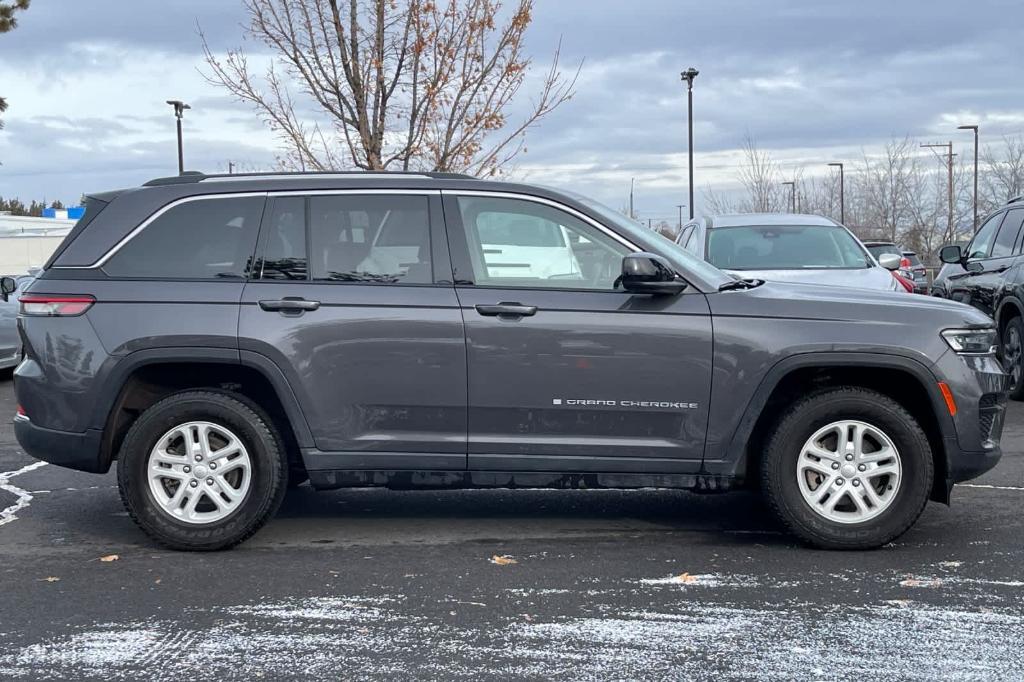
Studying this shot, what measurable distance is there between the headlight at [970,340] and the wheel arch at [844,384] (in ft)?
0.67

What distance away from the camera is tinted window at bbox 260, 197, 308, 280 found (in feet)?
19.0

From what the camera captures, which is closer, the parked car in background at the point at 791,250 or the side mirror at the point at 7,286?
the parked car in background at the point at 791,250

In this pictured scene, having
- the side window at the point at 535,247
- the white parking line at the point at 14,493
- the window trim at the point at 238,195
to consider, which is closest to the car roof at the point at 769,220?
the side window at the point at 535,247

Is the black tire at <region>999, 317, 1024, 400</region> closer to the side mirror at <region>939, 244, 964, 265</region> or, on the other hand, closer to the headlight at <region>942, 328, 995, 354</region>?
the side mirror at <region>939, 244, 964, 265</region>

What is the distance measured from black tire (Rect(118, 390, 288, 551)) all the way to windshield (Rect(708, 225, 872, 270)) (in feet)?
19.3

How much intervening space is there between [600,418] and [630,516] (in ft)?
3.65

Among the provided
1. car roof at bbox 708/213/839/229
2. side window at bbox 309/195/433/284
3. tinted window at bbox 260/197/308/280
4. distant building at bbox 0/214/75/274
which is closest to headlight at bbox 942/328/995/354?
side window at bbox 309/195/433/284

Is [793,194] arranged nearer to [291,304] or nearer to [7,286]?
[7,286]

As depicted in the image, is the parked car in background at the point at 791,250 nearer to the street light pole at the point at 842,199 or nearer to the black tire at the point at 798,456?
the black tire at the point at 798,456

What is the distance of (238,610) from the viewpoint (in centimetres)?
480

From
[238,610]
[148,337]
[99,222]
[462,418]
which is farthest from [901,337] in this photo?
[99,222]

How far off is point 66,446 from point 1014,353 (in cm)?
857

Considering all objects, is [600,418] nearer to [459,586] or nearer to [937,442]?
[459,586]

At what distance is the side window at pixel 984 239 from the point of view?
38.0ft
